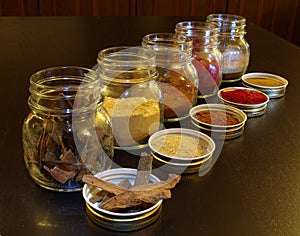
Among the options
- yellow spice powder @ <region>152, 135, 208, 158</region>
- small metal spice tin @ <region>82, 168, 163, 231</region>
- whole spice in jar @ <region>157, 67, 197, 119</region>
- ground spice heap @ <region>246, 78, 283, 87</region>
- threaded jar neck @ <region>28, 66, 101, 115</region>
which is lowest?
small metal spice tin @ <region>82, 168, 163, 231</region>

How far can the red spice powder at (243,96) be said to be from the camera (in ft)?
3.41

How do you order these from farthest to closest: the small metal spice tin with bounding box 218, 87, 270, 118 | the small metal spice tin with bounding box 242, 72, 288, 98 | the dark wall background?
the dark wall background < the small metal spice tin with bounding box 242, 72, 288, 98 < the small metal spice tin with bounding box 218, 87, 270, 118

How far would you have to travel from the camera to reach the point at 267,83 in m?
1.18

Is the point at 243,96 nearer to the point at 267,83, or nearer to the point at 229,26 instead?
the point at 267,83

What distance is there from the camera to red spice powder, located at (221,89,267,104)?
104 cm

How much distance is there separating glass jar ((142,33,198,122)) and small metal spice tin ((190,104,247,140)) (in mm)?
32

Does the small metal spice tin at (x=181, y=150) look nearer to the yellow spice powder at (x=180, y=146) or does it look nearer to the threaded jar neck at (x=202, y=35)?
the yellow spice powder at (x=180, y=146)

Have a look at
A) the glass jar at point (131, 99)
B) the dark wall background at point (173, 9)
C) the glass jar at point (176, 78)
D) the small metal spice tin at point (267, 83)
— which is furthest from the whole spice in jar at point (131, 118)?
the dark wall background at point (173, 9)

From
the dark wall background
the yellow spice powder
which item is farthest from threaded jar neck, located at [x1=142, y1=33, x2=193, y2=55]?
the dark wall background

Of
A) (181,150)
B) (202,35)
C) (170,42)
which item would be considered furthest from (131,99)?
(202,35)

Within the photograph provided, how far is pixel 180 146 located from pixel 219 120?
0.52 feet

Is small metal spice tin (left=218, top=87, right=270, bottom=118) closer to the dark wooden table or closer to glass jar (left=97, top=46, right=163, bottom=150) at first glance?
the dark wooden table

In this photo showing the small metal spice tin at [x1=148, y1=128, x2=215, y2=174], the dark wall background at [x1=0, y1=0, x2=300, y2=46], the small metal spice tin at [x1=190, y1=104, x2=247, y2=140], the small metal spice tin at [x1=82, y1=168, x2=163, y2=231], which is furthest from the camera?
the dark wall background at [x1=0, y1=0, x2=300, y2=46]

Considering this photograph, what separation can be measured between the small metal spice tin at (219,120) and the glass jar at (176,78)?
0.03m
